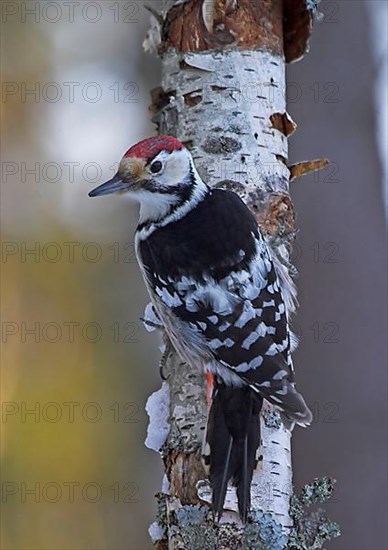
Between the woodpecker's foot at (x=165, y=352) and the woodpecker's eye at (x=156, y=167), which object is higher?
the woodpecker's eye at (x=156, y=167)

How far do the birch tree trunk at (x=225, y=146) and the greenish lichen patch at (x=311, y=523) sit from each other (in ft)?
0.06

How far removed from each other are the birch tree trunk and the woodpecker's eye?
5.6 inches

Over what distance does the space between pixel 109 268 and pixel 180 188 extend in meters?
2.47

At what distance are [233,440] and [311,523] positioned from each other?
0.21 m

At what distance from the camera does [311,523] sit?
5.48 feet

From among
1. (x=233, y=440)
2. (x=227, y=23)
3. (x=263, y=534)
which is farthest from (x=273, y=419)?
(x=227, y=23)

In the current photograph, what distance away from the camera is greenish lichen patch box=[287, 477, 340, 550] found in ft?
5.38

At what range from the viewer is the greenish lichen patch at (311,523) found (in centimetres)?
164

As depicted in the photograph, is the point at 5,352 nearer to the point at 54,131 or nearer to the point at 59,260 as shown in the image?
the point at 59,260

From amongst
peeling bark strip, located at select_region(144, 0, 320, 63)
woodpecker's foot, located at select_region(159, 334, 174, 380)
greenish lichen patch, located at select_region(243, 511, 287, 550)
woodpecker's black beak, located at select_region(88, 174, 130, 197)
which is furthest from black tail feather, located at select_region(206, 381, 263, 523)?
peeling bark strip, located at select_region(144, 0, 320, 63)

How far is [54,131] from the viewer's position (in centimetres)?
419

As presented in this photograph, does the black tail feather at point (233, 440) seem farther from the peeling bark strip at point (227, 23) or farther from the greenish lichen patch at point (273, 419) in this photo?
the peeling bark strip at point (227, 23)

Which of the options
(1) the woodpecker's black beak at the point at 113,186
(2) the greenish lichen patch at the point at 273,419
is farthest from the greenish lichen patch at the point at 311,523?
(1) the woodpecker's black beak at the point at 113,186

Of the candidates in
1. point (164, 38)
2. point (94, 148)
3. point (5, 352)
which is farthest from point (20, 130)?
point (164, 38)
